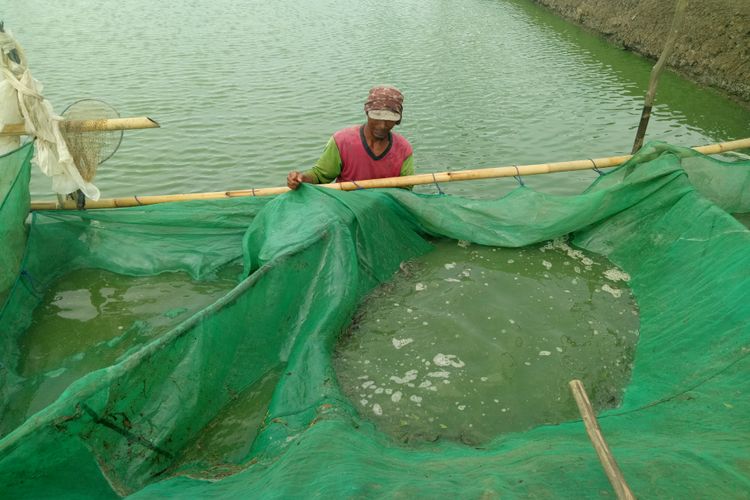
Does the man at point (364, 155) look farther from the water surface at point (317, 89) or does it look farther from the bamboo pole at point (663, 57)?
the bamboo pole at point (663, 57)

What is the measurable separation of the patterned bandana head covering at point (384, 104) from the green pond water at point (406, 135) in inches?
47.2

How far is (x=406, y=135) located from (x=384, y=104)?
4.65 metres

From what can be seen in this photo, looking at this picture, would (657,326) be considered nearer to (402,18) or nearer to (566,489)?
(566,489)

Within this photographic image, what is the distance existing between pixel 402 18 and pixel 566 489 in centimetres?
1845

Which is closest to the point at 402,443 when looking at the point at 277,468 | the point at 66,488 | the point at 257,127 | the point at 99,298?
the point at 277,468

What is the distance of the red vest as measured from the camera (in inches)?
179

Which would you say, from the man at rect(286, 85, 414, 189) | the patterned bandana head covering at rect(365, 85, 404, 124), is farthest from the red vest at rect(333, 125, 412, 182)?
the patterned bandana head covering at rect(365, 85, 404, 124)

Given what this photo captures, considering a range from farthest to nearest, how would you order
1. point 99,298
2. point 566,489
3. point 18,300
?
point 99,298 < point 18,300 < point 566,489

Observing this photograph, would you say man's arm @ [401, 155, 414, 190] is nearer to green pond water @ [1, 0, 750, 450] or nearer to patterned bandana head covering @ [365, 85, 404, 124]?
patterned bandana head covering @ [365, 85, 404, 124]

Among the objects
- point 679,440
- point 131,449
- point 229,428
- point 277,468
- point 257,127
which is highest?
point 679,440

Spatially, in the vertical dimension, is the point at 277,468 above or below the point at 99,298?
above

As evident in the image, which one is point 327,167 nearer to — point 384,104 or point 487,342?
point 384,104

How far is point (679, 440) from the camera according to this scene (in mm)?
2205

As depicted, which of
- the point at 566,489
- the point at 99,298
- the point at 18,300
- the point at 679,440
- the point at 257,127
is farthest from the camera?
the point at 257,127
